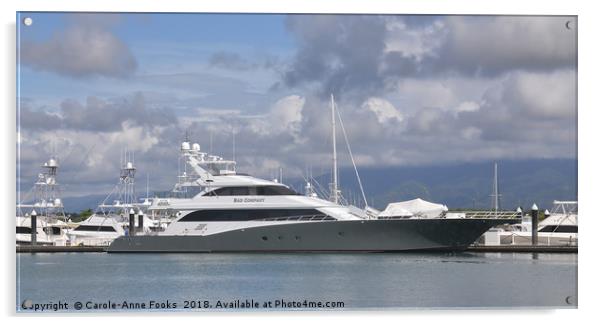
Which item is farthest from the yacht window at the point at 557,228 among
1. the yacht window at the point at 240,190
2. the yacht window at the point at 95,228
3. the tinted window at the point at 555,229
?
the yacht window at the point at 95,228

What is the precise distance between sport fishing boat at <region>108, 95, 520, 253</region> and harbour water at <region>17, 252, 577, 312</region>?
1.89 feet

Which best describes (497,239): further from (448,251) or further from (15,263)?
(15,263)

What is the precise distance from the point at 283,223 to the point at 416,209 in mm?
3833

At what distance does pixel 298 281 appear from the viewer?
790 inches

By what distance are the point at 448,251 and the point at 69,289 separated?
1289 cm

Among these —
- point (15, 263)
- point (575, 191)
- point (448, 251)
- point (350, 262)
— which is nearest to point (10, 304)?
point (15, 263)

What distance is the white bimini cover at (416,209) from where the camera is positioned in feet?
91.7

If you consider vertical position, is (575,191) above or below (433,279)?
above

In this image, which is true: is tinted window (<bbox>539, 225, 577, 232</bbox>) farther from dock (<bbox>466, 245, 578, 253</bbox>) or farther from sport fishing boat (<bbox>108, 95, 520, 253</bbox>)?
sport fishing boat (<bbox>108, 95, 520, 253</bbox>)

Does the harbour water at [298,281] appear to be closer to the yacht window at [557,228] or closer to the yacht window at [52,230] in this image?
the yacht window at [557,228]

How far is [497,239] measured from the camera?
1441 inches

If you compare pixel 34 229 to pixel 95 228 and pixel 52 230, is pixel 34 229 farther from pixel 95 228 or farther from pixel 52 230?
pixel 95 228

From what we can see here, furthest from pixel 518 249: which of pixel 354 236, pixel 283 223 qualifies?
pixel 283 223

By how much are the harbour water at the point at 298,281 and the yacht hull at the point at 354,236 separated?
513 millimetres
